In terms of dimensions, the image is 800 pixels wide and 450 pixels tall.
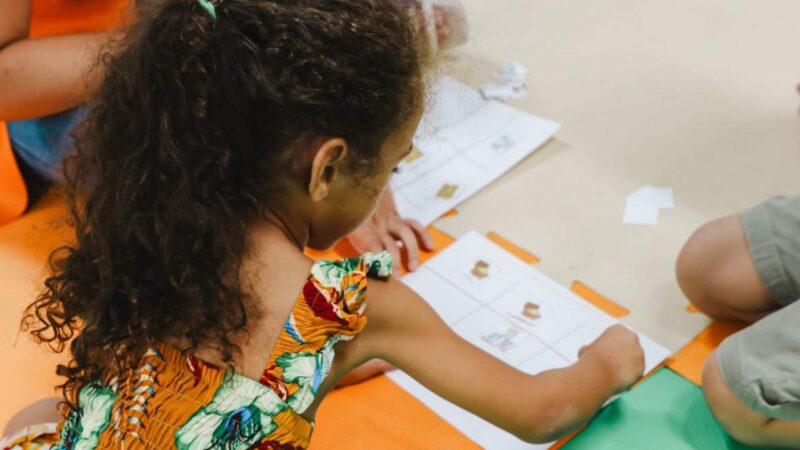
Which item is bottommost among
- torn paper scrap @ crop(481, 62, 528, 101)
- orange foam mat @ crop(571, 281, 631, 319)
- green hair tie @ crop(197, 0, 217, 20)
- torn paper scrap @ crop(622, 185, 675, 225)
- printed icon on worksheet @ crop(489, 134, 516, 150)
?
orange foam mat @ crop(571, 281, 631, 319)

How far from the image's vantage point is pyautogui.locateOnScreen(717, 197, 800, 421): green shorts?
0.81 metres

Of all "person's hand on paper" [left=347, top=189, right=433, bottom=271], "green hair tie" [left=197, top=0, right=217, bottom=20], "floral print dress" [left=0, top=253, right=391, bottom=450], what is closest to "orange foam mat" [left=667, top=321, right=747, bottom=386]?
"person's hand on paper" [left=347, top=189, right=433, bottom=271]

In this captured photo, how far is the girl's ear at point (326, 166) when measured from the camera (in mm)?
641

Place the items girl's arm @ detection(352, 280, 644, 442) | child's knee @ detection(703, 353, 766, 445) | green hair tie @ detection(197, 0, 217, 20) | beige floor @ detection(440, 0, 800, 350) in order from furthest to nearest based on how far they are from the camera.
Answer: beige floor @ detection(440, 0, 800, 350) → child's knee @ detection(703, 353, 766, 445) → girl's arm @ detection(352, 280, 644, 442) → green hair tie @ detection(197, 0, 217, 20)

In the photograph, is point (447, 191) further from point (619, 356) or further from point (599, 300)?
point (619, 356)

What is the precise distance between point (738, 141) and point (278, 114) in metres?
1.01

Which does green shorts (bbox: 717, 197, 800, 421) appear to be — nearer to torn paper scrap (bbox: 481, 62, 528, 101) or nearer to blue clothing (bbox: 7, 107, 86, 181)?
torn paper scrap (bbox: 481, 62, 528, 101)

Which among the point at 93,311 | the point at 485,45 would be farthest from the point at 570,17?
the point at 93,311

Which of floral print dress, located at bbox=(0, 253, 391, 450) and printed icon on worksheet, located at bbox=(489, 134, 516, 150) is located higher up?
floral print dress, located at bbox=(0, 253, 391, 450)

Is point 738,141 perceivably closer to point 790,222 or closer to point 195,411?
point 790,222

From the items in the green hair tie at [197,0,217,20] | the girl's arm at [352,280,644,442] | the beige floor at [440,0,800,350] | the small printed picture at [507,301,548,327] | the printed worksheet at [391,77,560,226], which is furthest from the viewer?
the printed worksheet at [391,77,560,226]

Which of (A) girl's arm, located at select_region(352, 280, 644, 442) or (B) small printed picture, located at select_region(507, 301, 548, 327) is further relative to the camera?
(B) small printed picture, located at select_region(507, 301, 548, 327)

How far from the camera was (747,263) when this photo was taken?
99 centimetres

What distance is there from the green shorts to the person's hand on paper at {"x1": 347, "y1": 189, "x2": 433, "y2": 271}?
46cm
